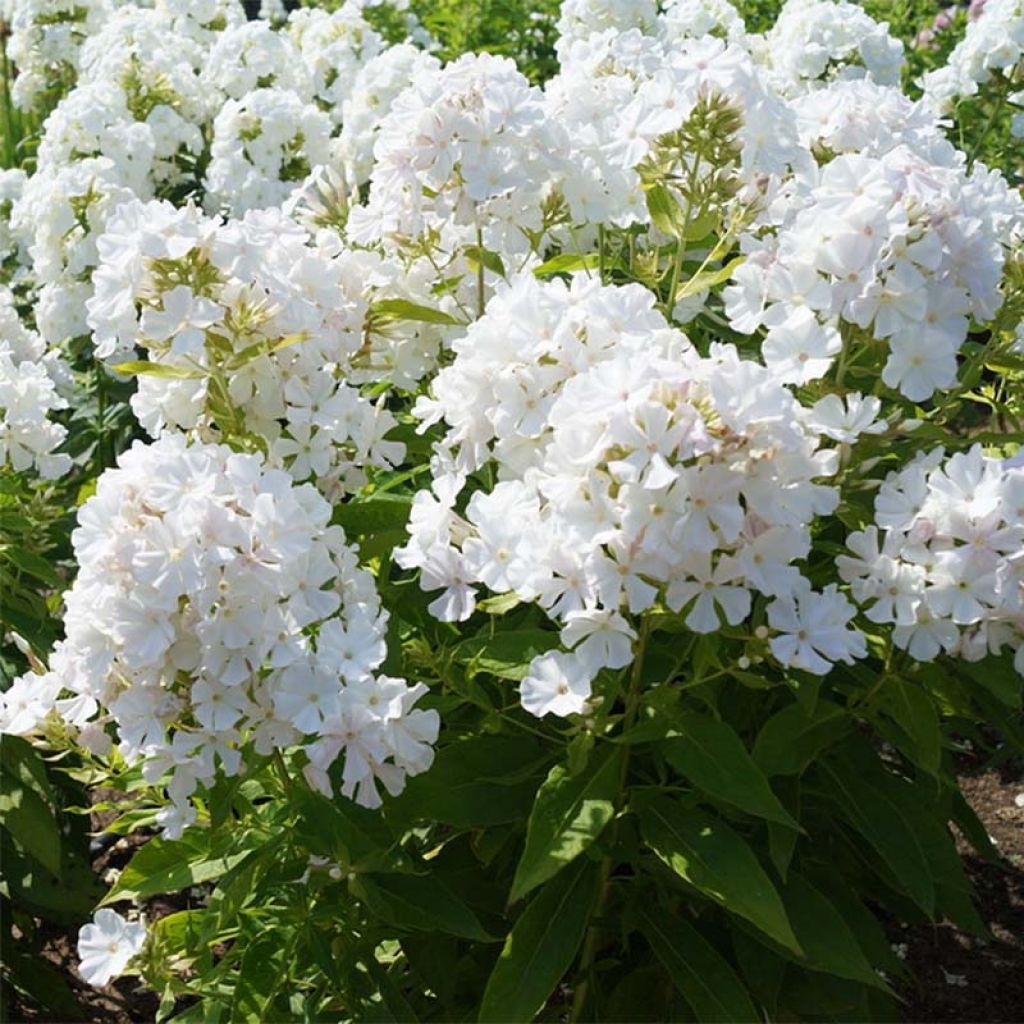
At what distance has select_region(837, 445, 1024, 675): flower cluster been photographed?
1893 millimetres

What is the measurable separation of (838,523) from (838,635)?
22.2 inches

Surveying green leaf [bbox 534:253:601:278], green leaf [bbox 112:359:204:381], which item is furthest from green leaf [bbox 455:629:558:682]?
green leaf [bbox 534:253:601:278]

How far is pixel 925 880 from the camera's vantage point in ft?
7.16

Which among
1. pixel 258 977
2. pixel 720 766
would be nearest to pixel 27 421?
pixel 258 977

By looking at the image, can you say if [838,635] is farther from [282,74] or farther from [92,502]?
[282,74]

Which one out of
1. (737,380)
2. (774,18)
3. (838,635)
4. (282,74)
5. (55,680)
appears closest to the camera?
(737,380)

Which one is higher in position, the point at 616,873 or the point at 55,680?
the point at 55,680

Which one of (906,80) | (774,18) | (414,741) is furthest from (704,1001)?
(774,18)

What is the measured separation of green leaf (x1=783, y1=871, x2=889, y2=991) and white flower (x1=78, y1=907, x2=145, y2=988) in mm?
877

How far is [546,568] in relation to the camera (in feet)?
6.00

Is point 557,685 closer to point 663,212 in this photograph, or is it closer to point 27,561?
point 663,212

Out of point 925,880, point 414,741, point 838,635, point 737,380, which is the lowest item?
point 925,880

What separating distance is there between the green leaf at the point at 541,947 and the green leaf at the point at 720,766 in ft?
0.90

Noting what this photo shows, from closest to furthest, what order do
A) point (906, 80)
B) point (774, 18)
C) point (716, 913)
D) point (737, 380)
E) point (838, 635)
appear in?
1. point (737, 380)
2. point (838, 635)
3. point (716, 913)
4. point (906, 80)
5. point (774, 18)
